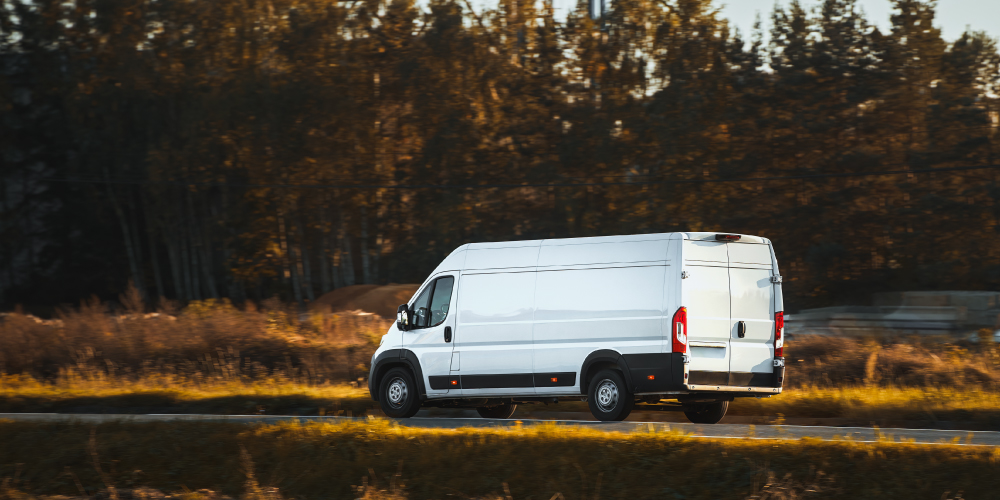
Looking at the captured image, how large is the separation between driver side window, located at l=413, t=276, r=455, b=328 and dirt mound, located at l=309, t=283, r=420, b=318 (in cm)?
1993

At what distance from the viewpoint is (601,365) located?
13.2m

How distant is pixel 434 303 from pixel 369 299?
23351 mm

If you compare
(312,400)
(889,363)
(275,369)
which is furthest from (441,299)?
(889,363)

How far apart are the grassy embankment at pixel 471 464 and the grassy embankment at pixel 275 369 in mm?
4812

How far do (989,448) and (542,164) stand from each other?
35841 millimetres

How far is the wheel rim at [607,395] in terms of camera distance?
13.0 m

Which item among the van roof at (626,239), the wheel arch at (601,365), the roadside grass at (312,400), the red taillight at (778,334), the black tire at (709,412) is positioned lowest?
the roadside grass at (312,400)

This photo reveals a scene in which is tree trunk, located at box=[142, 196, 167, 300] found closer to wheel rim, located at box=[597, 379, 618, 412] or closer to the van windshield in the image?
the van windshield

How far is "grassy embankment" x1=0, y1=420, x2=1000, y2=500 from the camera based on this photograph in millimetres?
9039

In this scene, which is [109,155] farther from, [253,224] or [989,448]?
[989,448]

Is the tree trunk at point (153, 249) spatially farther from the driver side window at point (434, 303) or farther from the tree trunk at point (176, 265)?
the driver side window at point (434, 303)

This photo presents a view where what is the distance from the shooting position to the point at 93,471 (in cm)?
1155

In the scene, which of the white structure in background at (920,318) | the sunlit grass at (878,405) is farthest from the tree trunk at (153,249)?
the sunlit grass at (878,405)

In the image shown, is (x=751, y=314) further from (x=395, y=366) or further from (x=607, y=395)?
(x=395, y=366)
